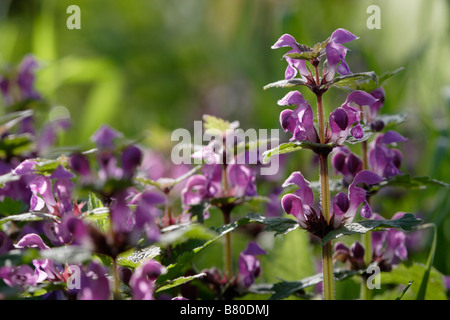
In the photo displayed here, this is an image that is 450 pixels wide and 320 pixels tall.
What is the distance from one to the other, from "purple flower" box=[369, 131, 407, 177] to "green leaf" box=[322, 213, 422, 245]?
18 centimetres

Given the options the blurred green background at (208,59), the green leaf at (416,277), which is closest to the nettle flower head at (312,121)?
the green leaf at (416,277)

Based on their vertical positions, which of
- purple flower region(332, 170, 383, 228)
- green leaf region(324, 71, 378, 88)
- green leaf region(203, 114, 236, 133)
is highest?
green leaf region(324, 71, 378, 88)

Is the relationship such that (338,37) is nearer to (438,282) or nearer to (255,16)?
(438,282)

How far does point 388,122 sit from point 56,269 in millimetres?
617

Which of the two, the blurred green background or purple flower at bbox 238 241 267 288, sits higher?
the blurred green background

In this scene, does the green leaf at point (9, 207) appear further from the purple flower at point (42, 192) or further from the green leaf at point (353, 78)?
the green leaf at point (353, 78)

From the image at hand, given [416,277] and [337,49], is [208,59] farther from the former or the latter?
[337,49]

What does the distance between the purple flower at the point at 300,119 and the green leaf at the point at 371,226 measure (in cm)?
14

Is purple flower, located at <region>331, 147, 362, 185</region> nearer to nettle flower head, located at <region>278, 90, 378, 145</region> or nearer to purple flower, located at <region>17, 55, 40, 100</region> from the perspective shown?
nettle flower head, located at <region>278, 90, 378, 145</region>

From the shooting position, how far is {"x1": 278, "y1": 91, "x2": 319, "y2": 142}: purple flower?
83 cm

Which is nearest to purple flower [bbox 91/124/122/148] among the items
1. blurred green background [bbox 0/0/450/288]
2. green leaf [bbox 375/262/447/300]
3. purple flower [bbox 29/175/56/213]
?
purple flower [bbox 29/175/56/213]

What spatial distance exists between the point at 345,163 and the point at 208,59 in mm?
3698

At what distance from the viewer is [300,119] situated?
831mm
